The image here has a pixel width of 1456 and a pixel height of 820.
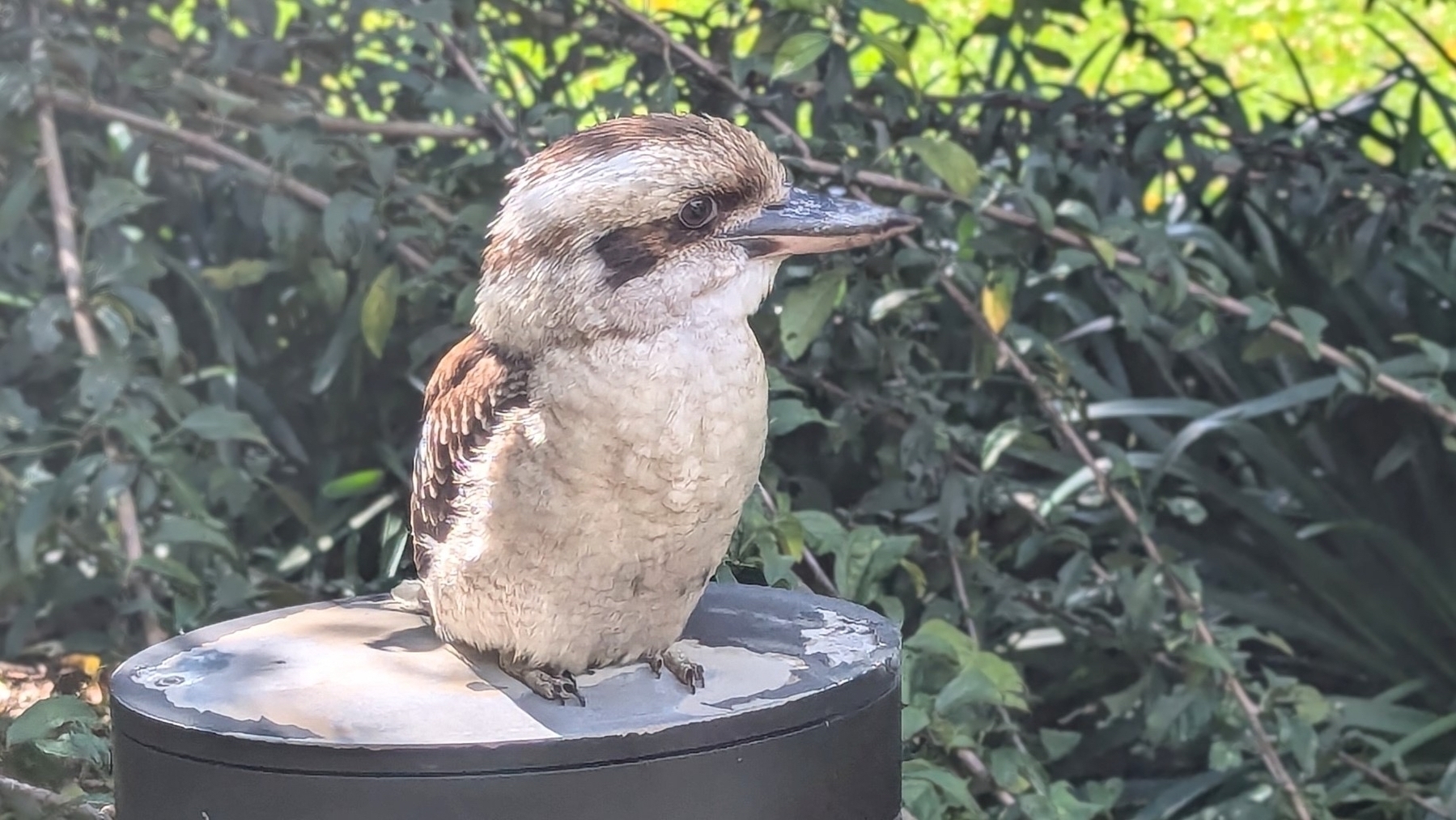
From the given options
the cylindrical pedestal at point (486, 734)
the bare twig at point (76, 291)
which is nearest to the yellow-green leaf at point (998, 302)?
the cylindrical pedestal at point (486, 734)

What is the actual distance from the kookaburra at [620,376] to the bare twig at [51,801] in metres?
0.45

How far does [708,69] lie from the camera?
7.90 feet

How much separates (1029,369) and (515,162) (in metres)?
0.88

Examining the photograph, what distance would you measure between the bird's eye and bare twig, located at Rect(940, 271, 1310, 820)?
3.50 ft

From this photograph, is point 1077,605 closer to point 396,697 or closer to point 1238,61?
point 396,697

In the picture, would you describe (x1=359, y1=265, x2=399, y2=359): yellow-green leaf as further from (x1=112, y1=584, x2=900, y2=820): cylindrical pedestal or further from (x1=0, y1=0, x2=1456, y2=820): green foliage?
(x1=112, y1=584, x2=900, y2=820): cylindrical pedestal

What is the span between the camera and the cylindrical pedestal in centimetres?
117

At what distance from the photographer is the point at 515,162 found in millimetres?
2498

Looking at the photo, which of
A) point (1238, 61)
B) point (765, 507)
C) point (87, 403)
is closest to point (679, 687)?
point (765, 507)

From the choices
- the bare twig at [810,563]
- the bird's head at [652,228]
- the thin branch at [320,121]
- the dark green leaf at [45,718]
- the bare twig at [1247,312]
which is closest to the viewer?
the bird's head at [652,228]

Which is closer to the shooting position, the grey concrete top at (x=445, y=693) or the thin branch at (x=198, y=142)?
the grey concrete top at (x=445, y=693)

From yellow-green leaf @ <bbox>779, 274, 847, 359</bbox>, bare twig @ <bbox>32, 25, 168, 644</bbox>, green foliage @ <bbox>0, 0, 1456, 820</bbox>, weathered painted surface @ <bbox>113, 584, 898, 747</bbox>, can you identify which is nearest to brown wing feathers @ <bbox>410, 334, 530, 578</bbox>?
weathered painted surface @ <bbox>113, 584, 898, 747</bbox>

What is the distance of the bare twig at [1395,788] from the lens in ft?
8.00

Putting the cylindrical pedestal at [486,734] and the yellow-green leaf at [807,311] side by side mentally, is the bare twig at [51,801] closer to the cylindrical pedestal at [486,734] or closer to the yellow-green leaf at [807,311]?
the cylindrical pedestal at [486,734]
